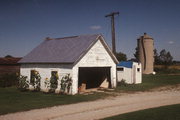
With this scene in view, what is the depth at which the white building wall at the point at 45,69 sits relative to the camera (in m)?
20.8

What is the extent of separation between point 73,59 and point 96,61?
3432 mm

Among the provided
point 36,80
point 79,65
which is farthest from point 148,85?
point 36,80

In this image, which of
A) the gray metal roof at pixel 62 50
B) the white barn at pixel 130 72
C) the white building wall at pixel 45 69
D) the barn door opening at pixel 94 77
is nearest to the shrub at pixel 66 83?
the white building wall at pixel 45 69

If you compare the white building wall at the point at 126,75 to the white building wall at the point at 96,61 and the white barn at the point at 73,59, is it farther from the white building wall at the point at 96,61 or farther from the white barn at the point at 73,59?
the white building wall at the point at 96,61

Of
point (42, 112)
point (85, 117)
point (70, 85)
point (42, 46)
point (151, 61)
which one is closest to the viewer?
point (85, 117)

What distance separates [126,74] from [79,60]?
11731 mm

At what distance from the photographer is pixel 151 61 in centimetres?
5459

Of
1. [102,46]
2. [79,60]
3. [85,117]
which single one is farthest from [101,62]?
[85,117]

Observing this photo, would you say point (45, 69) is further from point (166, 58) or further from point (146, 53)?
point (166, 58)

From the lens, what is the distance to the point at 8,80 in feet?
Result: 90.3

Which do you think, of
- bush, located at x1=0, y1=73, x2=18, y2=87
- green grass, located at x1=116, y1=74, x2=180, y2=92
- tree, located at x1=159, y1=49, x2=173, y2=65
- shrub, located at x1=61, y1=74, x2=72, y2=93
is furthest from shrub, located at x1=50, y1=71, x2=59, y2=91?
tree, located at x1=159, y1=49, x2=173, y2=65

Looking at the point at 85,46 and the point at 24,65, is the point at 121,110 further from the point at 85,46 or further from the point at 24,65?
the point at 24,65

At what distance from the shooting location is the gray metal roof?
70.0 feet

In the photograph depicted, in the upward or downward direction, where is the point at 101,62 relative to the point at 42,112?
upward
